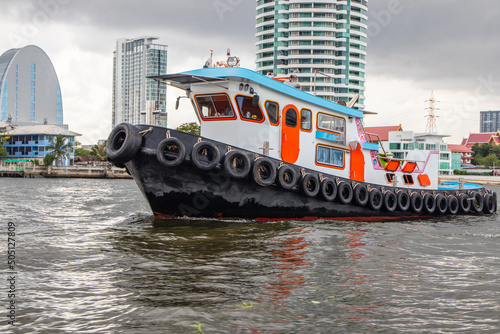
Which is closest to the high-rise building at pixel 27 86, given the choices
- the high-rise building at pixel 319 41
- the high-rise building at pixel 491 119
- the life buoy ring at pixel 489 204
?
the high-rise building at pixel 319 41

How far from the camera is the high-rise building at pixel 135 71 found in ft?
407

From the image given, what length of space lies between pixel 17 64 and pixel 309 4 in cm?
5419

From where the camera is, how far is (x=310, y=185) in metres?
11.9

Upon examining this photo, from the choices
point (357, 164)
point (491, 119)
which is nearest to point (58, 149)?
point (357, 164)

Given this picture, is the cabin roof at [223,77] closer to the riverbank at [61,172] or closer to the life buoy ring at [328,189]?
the life buoy ring at [328,189]

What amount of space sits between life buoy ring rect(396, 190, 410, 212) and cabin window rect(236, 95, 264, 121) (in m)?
5.09

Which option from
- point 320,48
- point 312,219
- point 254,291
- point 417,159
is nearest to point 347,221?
point 312,219

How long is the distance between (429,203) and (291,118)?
5.93 meters

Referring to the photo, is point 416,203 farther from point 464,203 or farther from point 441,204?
point 464,203

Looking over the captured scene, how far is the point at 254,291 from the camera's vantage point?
5832 millimetres

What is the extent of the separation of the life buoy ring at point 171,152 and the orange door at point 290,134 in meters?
2.66

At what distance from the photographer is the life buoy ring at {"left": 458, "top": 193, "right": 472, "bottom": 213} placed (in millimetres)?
16625

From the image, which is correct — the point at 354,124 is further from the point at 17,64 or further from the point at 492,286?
the point at 17,64

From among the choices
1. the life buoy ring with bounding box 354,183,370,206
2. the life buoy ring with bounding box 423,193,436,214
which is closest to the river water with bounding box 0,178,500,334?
the life buoy ring with bounding box 354,183,370,206
